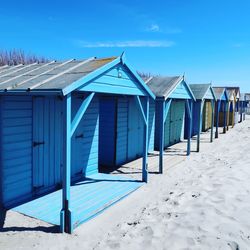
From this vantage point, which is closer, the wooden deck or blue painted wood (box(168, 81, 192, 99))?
the wooden deck

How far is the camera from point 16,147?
5.94 m

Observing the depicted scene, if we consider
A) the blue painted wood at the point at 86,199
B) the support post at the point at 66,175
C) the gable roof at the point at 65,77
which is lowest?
the blue painted wood at the point at 86,199

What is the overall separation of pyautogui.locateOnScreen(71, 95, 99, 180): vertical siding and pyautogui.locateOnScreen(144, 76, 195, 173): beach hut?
7.38ft

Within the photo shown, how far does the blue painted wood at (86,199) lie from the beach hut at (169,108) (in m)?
2.09

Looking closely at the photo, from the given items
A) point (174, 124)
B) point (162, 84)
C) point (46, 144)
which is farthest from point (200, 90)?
point (46, 144)

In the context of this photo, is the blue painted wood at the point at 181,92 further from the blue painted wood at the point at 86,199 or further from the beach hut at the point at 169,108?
the blue painted wood at the point at 86,199

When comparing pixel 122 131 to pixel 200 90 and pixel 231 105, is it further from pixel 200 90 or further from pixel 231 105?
pixel 231 105

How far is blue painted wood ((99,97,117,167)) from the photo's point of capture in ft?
31.6

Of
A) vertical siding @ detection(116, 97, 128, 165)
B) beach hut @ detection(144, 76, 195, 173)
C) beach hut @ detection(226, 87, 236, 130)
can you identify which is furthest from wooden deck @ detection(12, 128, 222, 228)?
beach hut @ detection(226, 87, 236, 130)

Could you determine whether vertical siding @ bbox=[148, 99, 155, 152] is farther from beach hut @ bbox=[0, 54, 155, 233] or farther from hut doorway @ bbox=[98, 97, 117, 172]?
beach hut @ bbox=[0, 54, 155, 233]

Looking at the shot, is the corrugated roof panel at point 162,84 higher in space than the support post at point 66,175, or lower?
higher

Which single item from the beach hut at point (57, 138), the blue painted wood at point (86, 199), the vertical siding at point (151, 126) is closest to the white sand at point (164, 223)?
the blue painted wood at point (86, 199)

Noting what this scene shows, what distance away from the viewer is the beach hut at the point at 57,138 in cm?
496

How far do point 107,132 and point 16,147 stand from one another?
424 cm
